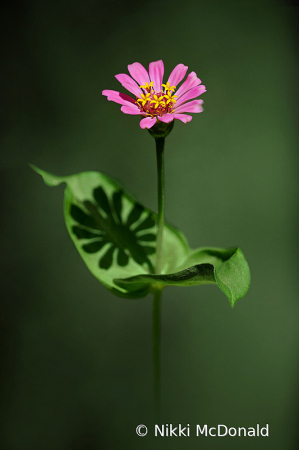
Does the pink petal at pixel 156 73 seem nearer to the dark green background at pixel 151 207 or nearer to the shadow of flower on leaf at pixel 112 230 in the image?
the shadow of flower on leaf at pixel 112 230

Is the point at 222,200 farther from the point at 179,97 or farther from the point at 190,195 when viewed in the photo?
the point at 179,97

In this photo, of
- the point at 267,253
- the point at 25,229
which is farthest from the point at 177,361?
the point at 25,229

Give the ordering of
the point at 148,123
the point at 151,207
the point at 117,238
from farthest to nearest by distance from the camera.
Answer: the point at 151,207
the point at 117,238
the point at 148,123

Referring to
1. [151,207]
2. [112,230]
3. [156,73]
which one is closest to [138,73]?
[156,73]

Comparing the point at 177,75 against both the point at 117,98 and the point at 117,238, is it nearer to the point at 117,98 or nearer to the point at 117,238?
the point at 117,98

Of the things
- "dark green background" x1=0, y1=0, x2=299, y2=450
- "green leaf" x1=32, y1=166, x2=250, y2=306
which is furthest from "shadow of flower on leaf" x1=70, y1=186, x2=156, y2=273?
"dark green background" x1=0, y1=0, x2=299, y2=450

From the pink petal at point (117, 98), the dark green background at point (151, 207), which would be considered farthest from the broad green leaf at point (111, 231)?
the dark green background at point (151, 207)

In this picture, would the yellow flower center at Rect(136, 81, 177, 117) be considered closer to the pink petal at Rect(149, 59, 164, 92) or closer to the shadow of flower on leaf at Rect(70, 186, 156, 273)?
the pink petal at Rect(149, 59, 164, 92)
